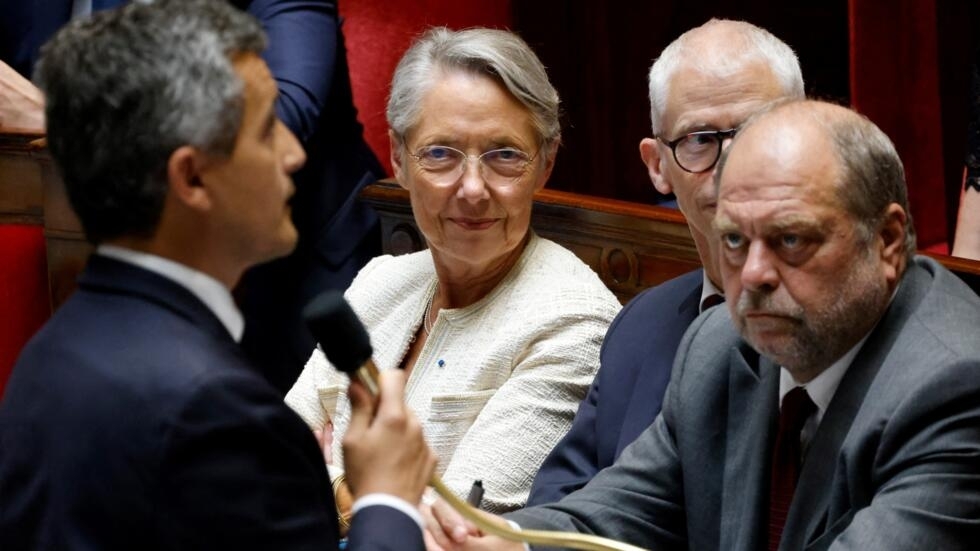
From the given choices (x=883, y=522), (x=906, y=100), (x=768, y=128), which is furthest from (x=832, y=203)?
(x=906, y=100)

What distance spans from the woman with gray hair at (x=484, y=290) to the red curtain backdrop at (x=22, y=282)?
104cm

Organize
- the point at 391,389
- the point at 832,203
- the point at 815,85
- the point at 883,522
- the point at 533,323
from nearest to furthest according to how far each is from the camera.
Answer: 1. the point at 391,389
2. the point at 883,522
3. the point at 832,203
4. the point at 533,323
5. the point at 815,85

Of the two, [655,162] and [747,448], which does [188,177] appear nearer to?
[747,448]

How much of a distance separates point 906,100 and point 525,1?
1.25 m

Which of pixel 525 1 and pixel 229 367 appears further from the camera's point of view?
pixel 525 1

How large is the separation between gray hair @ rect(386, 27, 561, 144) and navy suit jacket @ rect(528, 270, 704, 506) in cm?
39

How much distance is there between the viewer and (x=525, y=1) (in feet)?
13.8

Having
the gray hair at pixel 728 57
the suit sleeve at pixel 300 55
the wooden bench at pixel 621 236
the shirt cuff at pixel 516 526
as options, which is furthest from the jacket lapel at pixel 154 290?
the suit sleeve at pixel 300 55

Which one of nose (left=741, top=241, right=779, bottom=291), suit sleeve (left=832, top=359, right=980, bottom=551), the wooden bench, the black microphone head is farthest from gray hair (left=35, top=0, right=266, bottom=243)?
the wooden bench

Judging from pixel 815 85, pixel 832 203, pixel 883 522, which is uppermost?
pixel 832 203

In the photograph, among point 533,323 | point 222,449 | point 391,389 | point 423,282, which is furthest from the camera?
point 423,282

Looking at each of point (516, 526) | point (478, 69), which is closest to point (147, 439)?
point (516, 526)

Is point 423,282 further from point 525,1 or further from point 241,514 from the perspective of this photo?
point 525,1

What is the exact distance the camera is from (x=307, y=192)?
333 cm
